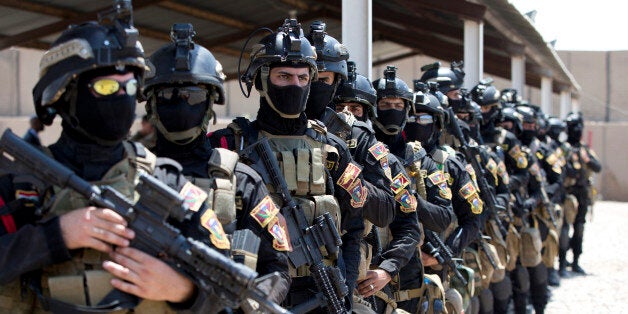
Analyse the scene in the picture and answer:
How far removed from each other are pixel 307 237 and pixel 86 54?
177 centimetres

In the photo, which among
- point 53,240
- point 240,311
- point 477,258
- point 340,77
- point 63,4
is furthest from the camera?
point 63,4

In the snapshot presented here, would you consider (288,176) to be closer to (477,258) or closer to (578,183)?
(477,258)

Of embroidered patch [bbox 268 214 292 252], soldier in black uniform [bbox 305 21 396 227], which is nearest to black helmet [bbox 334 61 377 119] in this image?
soldier in black uniform [bbox 305 21 396 227]

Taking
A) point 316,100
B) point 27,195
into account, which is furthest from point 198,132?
point 316,100

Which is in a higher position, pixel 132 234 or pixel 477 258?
pixel 132 234

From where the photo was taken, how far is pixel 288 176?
4121mm

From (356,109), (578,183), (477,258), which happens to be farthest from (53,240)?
(578,183)

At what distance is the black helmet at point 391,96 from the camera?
598 centimetres

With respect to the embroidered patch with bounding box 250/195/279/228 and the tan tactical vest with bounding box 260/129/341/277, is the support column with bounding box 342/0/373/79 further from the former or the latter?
the embroidered patch with bounding box 250/195/279/228

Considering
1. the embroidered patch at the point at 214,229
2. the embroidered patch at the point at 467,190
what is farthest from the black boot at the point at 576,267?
the embroidered patch at the point at 214,229

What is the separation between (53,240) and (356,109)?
3.29m

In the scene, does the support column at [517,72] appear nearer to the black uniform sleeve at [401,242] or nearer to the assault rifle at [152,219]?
the black uniform sleeve at [401,242]

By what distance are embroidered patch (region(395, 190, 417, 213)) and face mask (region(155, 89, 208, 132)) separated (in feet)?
7.89

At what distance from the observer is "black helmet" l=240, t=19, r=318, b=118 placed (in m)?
4.23
